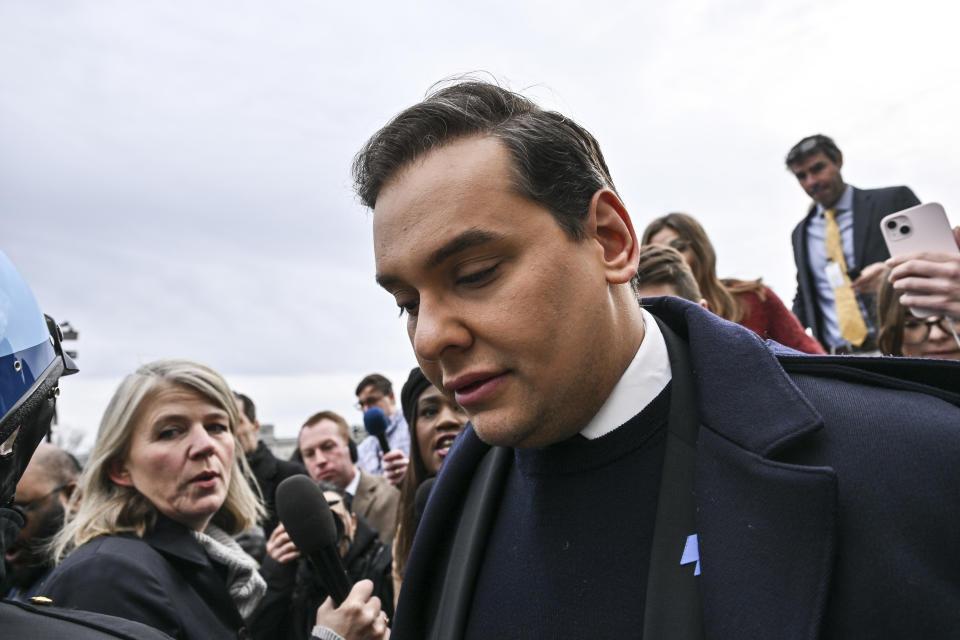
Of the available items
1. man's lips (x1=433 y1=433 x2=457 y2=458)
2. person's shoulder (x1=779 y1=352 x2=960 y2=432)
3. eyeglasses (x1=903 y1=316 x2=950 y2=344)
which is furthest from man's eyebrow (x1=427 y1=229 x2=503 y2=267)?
eyeglasses (x1=903 y1=316 x2=950 y2=344)

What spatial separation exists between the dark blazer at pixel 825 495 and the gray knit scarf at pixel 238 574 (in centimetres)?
220

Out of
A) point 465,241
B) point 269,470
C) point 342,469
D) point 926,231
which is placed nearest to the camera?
point 465,241

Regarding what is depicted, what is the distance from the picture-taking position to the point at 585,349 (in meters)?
1.69

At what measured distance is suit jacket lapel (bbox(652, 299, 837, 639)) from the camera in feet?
4.36

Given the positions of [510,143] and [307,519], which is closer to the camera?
[510,143]

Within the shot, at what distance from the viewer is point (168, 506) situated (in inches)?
120

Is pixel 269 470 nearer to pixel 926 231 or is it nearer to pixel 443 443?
pixel 443 443

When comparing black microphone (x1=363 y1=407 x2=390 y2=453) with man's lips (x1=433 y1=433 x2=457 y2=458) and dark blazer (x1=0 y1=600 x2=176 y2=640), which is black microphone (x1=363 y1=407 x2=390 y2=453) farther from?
dark blazer (x1=0 y1=600 x2=176 y2=640)

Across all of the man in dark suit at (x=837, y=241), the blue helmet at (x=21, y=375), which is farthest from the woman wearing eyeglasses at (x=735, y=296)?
the blue helmet at (x=21, y=375)

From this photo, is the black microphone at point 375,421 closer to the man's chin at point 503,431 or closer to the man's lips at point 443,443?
the man's lips at point 443,443

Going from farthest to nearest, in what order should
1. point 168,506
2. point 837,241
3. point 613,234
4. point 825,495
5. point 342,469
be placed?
point 342,469
point 837,241
point 168,506
point 613,234
point 825,495

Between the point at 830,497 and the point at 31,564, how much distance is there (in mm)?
4098

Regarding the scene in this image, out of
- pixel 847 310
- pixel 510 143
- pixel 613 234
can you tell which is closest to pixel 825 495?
pixel 613 234

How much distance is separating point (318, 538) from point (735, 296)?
3054 mm
